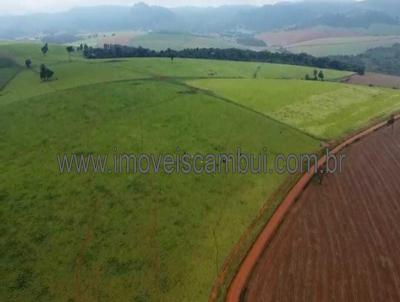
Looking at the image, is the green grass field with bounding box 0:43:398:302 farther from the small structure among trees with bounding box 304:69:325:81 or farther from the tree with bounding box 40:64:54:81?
the small structure among trees with bounding box 304:69:325:81

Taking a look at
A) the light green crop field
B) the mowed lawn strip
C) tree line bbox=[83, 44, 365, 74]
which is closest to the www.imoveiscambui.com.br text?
the mowed lawn strip

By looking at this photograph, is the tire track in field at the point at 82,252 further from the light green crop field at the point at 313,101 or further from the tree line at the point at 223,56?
the tree line at the point at 223,56

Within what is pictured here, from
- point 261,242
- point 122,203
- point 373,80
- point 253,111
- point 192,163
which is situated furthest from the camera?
point 373,80

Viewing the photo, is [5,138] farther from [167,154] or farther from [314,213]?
[314,213]

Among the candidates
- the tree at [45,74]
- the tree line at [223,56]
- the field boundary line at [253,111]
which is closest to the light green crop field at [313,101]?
the field boundary line at [253,111]

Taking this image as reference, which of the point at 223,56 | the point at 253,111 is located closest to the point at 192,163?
the point at 253,111

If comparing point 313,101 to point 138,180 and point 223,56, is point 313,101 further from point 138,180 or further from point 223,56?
point 223,56
